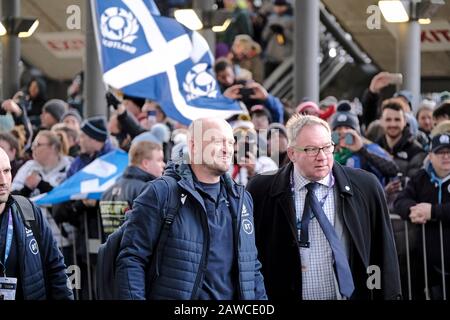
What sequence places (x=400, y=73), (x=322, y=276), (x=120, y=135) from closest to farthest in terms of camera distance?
1. (x=322, y=276)
2. (x=120, y=135)
3. (x=400, y=73)

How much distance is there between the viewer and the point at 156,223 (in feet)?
21.9

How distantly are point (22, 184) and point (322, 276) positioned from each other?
17.5 ft

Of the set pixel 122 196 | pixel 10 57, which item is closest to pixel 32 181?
pixel 122 196

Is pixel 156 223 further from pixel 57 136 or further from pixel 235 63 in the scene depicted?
pixel 235 63

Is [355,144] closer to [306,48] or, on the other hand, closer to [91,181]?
[91,181]

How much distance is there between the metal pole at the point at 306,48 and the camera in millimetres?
15141

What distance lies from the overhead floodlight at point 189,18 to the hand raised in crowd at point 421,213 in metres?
6.17

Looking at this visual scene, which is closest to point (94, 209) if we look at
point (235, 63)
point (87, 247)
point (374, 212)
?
point (87, 247)

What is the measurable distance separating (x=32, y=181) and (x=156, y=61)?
169 cm

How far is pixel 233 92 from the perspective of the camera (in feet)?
44.8

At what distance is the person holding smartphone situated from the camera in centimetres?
1070

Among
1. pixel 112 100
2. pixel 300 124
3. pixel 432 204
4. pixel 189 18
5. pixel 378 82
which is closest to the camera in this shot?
pixel 300 124

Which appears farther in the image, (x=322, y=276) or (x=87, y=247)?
→ (x=87, y=247)
